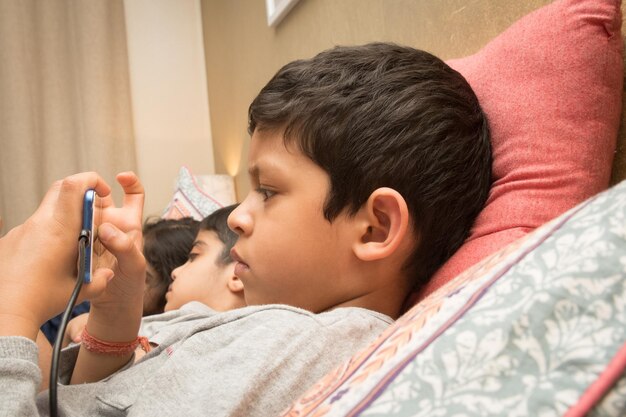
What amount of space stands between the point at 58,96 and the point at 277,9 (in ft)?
4.72

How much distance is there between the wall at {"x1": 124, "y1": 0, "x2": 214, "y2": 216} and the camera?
10.5ft

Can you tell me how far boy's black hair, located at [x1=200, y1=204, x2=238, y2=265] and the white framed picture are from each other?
33.4 inches

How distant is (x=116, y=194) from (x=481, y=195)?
2457mm

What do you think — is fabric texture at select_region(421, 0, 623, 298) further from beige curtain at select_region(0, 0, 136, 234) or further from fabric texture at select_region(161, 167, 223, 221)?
beige curtain at select_region(0, 0, 136, 234)

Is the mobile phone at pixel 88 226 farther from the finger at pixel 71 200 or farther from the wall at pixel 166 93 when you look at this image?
the wall at pixel 166 93

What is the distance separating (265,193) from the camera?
0.83 meters

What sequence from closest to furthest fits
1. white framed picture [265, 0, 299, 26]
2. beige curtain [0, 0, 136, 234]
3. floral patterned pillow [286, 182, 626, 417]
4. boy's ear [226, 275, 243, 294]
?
floral patterned pillow [286, 182, 626, 417]
boy's ear [226, 275, 243, 294]
white framed picture [265, 0, 299, 26]
beige curtain [0, 0, 136, 234]

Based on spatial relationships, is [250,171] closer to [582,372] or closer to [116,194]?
[582,372]

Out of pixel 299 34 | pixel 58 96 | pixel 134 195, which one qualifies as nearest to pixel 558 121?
pixel 134 195

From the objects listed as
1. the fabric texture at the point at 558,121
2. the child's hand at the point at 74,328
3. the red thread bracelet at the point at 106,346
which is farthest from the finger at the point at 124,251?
the child's hand at the point at 74,328

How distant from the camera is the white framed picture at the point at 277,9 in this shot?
2.00 meters

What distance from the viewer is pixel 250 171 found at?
86 cm

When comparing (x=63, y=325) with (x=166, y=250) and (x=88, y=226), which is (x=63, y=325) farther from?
(x=166, y=250)

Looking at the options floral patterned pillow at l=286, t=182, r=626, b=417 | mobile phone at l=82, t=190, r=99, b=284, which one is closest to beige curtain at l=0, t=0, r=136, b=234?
mobile phone at l=82, t=190, r=99, b=284
